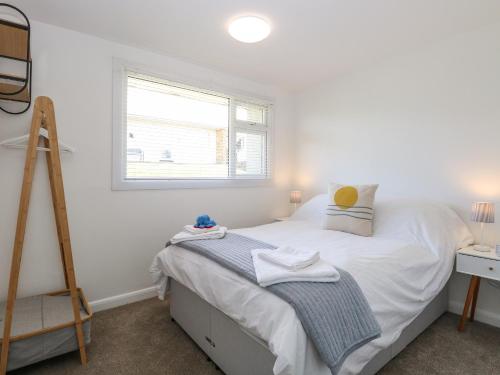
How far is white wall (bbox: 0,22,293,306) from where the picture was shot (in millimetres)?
2156

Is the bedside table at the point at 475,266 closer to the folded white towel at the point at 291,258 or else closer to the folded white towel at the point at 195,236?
the folded white towel at the point at 291,258

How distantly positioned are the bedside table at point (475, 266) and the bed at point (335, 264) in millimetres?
95

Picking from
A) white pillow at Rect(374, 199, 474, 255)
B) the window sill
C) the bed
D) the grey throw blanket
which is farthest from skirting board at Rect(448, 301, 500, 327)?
the window sill

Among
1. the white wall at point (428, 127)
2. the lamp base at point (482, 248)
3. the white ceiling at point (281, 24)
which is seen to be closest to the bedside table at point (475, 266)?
the lamp base at point (482, 248)

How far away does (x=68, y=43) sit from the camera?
2.30 meters

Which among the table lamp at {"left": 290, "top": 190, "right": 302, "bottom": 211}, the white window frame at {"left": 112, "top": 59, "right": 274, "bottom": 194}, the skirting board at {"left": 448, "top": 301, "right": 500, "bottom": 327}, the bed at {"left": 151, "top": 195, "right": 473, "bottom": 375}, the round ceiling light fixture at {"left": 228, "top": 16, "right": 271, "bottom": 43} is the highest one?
the round ceiling light fixture at {"left": 228, "top": 16, "right": 271, "bottom": 43}

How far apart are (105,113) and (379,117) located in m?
2.69

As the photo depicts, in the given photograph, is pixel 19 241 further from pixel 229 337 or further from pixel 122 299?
pixel 229 337

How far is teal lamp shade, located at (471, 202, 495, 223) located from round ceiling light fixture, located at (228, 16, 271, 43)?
211 cm

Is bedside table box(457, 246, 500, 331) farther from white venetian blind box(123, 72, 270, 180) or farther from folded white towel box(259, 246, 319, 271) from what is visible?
white venetian blind box(123, 72, 270, 180)

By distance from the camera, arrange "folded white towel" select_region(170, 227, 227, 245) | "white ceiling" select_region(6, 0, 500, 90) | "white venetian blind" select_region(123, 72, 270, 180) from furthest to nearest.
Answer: "white venetian blind" select_region(123, 72, 270, 180) → "folded white towel" select_region(170, 227, 227, 245) → "white ceiling" select_region(6, 0, 500, 90)

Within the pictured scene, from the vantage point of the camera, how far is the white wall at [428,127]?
2.31 metres

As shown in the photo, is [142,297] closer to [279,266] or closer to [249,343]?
[249,343]

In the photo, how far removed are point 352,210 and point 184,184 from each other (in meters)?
1.65
